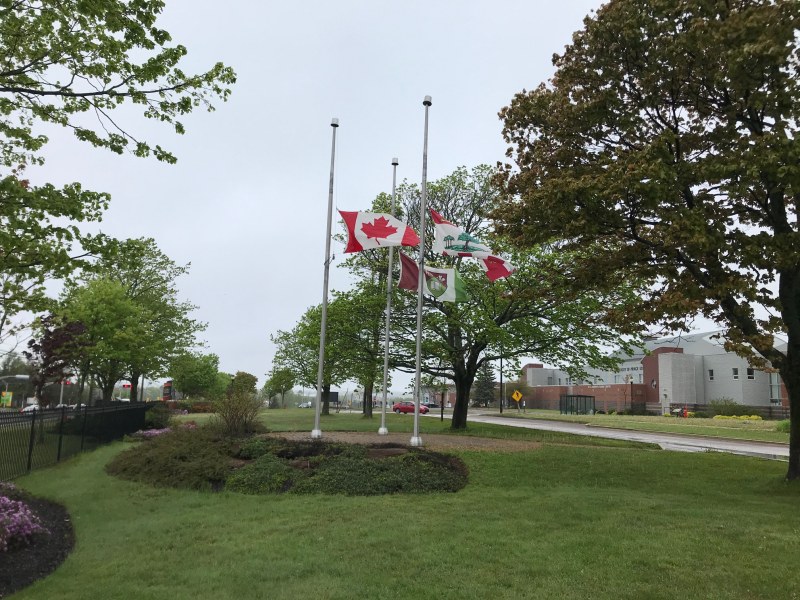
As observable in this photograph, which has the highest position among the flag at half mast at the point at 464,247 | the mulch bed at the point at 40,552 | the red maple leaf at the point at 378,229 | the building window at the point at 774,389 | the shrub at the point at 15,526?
the red maple leaf at the point at 378,229

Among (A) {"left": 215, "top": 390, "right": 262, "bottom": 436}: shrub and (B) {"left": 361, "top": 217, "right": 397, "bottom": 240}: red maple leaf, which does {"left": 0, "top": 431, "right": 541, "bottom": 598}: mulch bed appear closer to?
(A) {"left": 215, "top": 390, "right": 262, "bottom": 436}: shrub

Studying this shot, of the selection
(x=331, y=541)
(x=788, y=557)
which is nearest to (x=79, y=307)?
(x=331, y=541)

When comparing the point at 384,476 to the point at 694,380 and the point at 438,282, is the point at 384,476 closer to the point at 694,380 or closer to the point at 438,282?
the point at 438,282

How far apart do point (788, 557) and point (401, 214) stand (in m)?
20.8

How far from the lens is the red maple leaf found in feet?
53.8

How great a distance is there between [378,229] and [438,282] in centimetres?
233

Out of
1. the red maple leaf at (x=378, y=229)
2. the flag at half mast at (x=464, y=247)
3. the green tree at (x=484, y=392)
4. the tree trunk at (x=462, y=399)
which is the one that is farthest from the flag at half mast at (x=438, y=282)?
the green tree at (x=484, y=392)

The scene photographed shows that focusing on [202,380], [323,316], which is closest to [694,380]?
[202,380]

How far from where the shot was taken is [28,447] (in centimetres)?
1324

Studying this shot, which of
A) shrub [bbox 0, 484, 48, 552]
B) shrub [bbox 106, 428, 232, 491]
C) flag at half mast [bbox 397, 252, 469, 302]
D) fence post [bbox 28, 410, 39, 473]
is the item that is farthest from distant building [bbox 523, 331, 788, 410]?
shrub [bbox 0, 484, 48, 552]

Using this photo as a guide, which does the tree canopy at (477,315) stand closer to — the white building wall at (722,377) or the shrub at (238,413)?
the shrub at (238,413)

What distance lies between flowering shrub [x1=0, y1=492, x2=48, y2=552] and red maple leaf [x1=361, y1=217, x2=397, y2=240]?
1065 cm

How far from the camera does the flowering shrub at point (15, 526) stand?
690cm

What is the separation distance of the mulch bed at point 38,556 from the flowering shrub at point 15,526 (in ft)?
0.31
